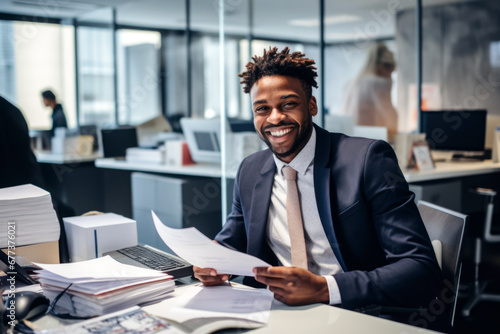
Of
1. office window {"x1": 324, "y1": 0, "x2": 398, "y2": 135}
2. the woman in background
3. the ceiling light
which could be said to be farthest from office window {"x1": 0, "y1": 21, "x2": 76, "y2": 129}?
the woman in background

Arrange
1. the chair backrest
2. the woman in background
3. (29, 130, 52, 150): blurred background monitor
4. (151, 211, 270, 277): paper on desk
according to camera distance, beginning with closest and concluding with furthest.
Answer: (151, 211, 270, 277): paper on desk → the chair backrest → the woman in background → (29, 130, 52, 150): blurred background monitor

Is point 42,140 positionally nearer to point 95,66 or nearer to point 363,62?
point 95,66

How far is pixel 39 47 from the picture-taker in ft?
31.4

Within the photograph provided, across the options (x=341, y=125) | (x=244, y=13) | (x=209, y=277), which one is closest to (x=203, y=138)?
(x=341, y=125)

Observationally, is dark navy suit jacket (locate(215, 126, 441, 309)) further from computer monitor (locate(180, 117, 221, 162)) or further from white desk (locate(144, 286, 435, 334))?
computer monitor (locate(180, 117, 221, 162))

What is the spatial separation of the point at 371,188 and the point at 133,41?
8908 mm

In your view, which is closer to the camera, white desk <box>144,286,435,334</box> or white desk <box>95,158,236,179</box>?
white desk <box>144,286,435,334</box>

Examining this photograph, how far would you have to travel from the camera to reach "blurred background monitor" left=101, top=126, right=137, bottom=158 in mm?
5012

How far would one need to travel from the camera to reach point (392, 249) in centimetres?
148

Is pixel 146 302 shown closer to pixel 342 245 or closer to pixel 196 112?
pixel 342 245

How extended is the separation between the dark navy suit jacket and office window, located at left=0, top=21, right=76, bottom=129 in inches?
280

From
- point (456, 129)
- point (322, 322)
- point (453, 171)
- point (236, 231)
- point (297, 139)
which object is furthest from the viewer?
point (456, 129)

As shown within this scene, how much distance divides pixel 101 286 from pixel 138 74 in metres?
8.70

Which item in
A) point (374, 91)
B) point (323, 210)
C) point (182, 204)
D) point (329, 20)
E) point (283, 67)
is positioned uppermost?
point (329, 20)
